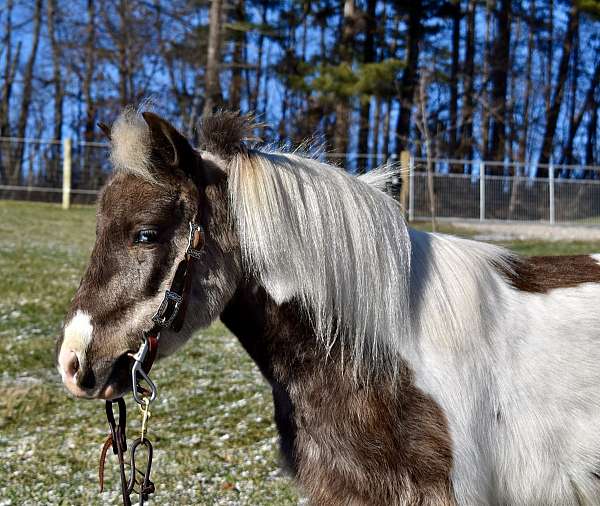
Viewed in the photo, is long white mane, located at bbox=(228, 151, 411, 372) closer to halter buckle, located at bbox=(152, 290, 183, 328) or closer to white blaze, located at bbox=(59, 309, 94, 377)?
halter buckle, located at bbox=(152, 290, 183, 328)


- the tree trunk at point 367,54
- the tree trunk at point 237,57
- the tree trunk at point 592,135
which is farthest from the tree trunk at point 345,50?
the tree trunk at point 592,135

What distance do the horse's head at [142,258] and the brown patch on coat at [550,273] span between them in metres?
1.17

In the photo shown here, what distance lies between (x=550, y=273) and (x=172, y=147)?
164cm

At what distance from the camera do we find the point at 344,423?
2.37 meters

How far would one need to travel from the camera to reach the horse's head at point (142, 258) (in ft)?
7.68

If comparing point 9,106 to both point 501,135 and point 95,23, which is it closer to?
point 95,23

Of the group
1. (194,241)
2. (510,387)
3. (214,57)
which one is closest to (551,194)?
(214,57)

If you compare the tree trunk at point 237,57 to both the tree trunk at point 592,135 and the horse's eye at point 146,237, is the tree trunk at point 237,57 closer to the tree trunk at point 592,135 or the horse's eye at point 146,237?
the tree trunk at point 592,135

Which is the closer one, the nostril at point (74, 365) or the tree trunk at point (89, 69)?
the nostril at point (74, 365)

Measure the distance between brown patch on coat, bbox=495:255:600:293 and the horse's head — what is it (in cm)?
117

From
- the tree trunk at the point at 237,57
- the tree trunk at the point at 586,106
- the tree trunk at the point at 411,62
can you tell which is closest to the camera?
the tree trunk at the point at 411,62

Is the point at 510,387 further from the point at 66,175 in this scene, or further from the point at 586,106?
the point at 586,106

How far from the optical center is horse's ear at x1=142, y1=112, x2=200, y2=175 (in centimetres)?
226

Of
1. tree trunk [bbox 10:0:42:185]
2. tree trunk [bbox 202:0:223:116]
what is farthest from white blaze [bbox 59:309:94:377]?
tree trunk [bbox 10:0:42:185]
